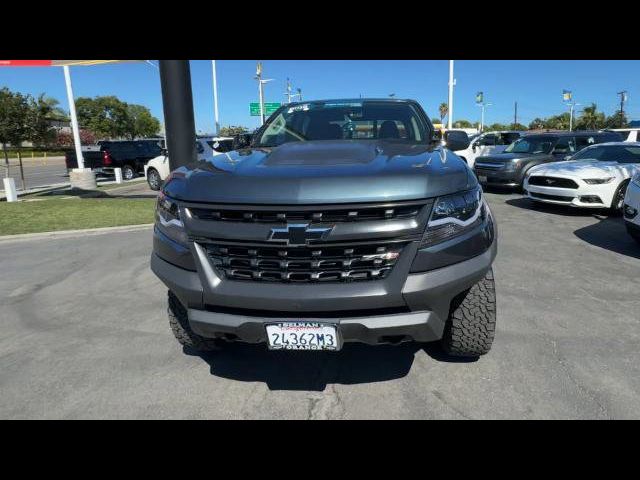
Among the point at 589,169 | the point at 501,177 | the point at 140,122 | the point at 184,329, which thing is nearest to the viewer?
the point at 184,329

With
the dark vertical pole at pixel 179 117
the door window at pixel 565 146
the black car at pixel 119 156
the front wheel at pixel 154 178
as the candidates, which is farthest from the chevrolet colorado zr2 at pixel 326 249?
the black car at pixel 119 156

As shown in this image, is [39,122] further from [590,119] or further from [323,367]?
[590,119]

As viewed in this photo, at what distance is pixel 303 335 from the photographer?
2242mm

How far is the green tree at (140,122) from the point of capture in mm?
78713

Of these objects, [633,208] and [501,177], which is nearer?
[633,208]

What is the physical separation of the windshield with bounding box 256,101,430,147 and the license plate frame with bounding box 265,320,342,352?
6.47 ft

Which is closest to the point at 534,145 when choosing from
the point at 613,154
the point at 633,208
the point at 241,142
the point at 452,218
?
the point at 613,154

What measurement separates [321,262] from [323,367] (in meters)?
1.10

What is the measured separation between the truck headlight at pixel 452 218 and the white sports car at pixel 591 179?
6804mm

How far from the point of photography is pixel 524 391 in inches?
104

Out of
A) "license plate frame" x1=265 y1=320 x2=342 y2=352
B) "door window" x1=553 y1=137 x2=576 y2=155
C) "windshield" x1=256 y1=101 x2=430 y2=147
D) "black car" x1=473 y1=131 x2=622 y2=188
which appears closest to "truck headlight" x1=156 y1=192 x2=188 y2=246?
"license plate frame" x1=265 y1=320 x2=342 y2=352

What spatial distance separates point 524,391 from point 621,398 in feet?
1.66
